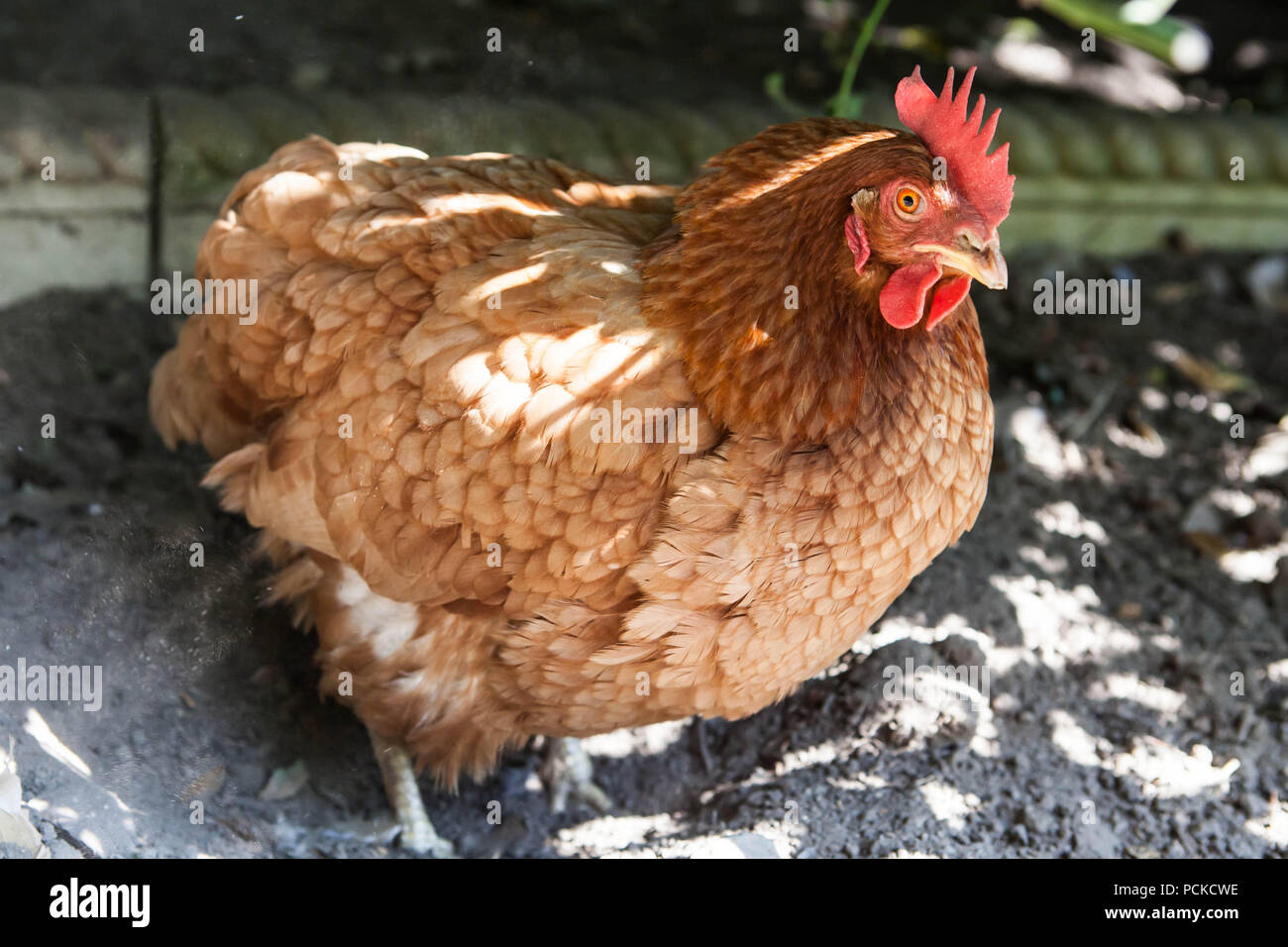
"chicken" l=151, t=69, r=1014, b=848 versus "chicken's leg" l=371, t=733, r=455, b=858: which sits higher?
"chicken" l=151, t=69, r=1014, b=848

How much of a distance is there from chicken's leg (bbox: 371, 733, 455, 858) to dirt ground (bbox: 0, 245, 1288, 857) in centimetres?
6

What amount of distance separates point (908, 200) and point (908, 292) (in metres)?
0.18

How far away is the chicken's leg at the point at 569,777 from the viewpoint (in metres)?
3.07

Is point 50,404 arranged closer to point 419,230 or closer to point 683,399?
point 419,230

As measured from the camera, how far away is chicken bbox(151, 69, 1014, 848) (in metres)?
2.26

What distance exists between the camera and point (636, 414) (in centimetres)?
228

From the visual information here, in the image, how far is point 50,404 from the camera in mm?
3453

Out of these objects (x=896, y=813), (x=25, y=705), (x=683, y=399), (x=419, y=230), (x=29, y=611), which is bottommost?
(x=896, y=813)

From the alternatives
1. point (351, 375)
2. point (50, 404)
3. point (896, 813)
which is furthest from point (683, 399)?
point (50, 404)

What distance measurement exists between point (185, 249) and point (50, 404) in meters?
0.71
